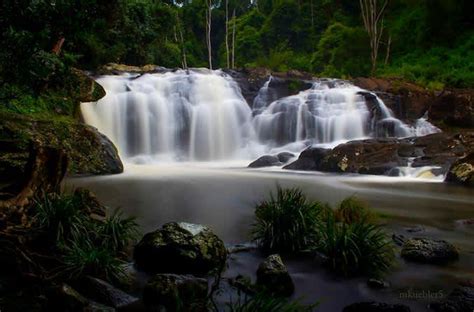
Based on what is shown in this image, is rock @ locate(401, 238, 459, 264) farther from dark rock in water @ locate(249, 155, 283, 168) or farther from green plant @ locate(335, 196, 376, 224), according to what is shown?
dark rock in water @ locate(249, 155, 283, 168)

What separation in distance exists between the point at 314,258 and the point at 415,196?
23.0ft

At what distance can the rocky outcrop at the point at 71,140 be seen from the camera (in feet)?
46.4

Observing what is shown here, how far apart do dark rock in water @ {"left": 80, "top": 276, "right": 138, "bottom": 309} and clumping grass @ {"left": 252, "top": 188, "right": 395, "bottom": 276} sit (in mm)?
2635

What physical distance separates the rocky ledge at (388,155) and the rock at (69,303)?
1431 centimetres

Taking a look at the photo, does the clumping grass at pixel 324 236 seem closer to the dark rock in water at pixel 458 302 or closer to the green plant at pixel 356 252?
the green plant at pixel 356 252

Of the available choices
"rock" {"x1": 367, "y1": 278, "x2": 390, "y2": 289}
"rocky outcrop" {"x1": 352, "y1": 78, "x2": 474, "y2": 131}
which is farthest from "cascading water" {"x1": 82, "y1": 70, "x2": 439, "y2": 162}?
"rock" {"x1": 367, "y1": 278, "x2": 390, "y2": 289}

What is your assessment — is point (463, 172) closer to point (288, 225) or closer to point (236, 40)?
point (288, 225)

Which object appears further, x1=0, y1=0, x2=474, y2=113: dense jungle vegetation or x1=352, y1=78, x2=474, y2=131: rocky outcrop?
x1=352, y1=78, x2=474, y2=131: rocky outcrop

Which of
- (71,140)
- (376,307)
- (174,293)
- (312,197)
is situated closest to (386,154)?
(312,197)

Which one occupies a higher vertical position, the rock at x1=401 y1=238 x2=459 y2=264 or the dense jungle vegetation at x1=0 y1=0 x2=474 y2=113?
the dense jungle vegetation at x1=0 y1=0 x2=474 y2=113

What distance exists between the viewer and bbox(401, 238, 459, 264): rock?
22.6 feet

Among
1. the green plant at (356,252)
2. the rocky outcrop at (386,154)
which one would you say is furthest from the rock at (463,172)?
the green plant at (356,252)

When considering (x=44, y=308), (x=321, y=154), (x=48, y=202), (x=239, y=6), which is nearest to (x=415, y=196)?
(x=321, y=154)

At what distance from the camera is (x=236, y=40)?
199ft
